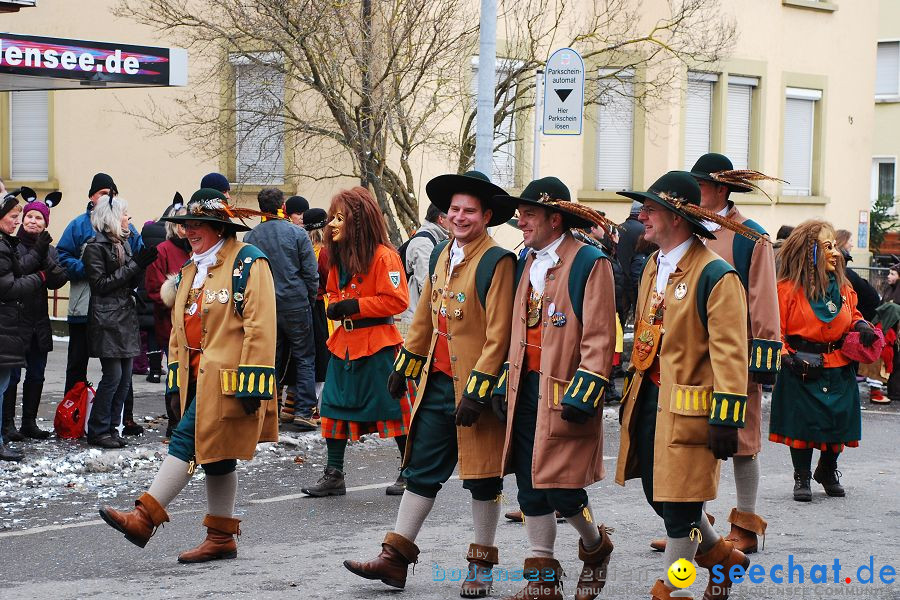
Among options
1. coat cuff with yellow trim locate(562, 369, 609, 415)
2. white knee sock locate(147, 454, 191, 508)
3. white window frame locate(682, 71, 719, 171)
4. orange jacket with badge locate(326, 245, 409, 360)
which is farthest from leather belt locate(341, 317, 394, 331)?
white window frame locate(682, 71, 719, 171)

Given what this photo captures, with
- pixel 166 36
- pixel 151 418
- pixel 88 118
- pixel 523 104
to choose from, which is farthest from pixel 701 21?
pixel 151 418

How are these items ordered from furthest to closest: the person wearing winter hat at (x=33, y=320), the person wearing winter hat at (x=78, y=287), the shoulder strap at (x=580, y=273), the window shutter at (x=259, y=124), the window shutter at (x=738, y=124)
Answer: the window shutter at (x=738, y=124) → the window shutter at (x=259, y=124) → the person wearing winter hat at (x=78, y=287) → the person wearing winter hat at (x=33, y=320) → the shoulder strap at (x=580, y=273)

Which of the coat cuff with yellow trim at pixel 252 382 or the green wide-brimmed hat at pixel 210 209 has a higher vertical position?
the green wide-brimmed hat at pixel 210 209

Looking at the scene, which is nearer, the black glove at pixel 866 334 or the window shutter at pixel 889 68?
the black glove at pixel 866 334

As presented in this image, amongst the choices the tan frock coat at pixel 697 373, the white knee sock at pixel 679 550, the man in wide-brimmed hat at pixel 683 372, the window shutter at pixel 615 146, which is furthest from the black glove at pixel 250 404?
the window shutter at pixel 615 146

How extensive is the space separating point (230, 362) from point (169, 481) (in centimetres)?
65

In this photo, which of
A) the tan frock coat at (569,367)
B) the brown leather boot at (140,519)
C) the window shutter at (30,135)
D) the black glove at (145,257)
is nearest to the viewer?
the tan frock coat at (569,367)

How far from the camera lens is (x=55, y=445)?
32.7 ft

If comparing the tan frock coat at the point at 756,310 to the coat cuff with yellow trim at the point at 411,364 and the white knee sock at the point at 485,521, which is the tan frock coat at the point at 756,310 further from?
the coat cuff with yellow trim at the point at 411,364

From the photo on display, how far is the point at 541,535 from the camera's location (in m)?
5.96

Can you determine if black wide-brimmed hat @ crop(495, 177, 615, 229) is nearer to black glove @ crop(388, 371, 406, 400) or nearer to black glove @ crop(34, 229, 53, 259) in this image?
black glove @ crop(388, 371, 406, 400)

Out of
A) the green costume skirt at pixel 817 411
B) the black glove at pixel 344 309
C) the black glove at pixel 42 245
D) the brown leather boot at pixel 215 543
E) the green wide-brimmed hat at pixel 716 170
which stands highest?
the green wide-brimmed hat at pixel 716 170

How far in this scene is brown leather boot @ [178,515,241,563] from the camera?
22.1 ft

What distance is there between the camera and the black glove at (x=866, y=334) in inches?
344
